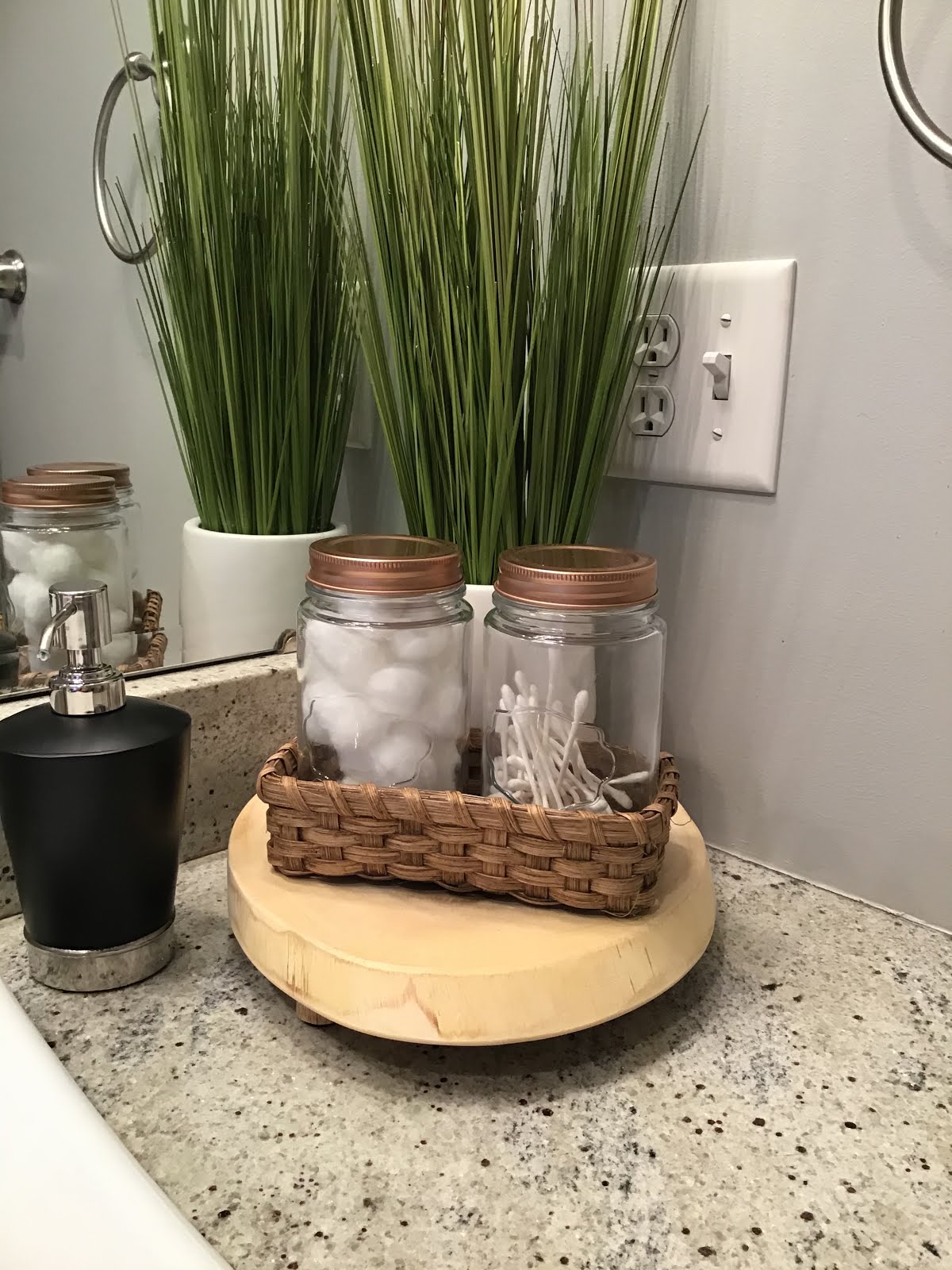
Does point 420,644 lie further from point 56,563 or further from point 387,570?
point 56,563

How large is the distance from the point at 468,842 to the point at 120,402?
50 centimetres

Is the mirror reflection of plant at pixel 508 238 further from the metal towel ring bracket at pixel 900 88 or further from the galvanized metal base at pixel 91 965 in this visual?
the galvanized metal base at pixel 91 965

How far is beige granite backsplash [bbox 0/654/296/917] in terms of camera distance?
2.43ft

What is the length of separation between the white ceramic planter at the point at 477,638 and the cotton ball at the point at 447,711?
0.06 metres

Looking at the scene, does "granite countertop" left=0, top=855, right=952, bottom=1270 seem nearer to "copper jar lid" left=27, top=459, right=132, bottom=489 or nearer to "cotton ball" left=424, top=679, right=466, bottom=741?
"cotton ball" left=424, top=679, right=466, bottom=741

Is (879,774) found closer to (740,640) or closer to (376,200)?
(740,640)

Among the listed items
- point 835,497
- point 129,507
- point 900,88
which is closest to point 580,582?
point 835,497

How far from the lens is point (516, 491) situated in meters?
0.71

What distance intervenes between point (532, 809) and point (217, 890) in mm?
285

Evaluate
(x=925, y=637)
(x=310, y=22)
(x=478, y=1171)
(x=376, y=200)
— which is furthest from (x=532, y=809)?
(x=310, y=22)

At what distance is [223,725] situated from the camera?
0.76 m

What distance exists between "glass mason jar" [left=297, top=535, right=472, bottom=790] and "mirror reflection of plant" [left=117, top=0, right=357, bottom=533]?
247mm

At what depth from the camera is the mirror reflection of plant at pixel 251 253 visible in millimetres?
758

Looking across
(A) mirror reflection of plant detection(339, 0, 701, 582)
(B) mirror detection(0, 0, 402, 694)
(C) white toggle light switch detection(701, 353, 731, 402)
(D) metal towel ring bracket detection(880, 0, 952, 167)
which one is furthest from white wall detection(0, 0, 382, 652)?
(D) metal towel ring bracket detection(880, 0, 952, 167)
